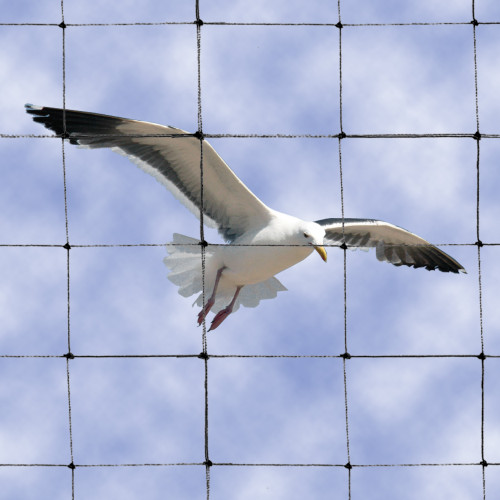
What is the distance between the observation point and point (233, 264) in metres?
5.20

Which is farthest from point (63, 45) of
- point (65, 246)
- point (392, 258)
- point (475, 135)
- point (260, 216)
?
point (392, 258)

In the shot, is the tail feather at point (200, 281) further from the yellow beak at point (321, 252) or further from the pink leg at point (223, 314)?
the yellow beak at point (321, 252)

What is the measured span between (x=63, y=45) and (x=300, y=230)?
1612 mm

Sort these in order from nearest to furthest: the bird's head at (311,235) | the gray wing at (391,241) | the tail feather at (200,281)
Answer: the bird's head at (311,235), the tail feather at (200,281), the gray wing at (391,241)

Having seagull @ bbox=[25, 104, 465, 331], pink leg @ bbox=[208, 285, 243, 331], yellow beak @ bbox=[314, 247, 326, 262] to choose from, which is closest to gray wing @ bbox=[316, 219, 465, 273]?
seagull @ bbox=[25, 104, 465, 331]

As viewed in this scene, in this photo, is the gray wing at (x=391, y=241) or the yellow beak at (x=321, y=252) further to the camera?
the gray wing at (x=391, y=241)

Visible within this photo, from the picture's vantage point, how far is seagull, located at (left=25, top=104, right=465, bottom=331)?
4.79 m

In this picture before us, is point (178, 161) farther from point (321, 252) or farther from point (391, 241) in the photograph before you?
point (391, 241)

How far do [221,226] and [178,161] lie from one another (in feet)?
1.29

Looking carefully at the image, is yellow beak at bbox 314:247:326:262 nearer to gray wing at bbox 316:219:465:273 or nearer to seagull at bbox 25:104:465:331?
seagull at bbox 25:104:465:331

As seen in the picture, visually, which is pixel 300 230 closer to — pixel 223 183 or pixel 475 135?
pixel 223 183

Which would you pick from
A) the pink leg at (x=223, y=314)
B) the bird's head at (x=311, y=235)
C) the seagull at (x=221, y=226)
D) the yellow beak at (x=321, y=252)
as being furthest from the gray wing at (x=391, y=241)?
the yellow beak at (x=321, y=252)

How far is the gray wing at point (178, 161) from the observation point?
4754mm

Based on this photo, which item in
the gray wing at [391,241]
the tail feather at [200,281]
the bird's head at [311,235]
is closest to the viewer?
the bird's head at [311,235]
